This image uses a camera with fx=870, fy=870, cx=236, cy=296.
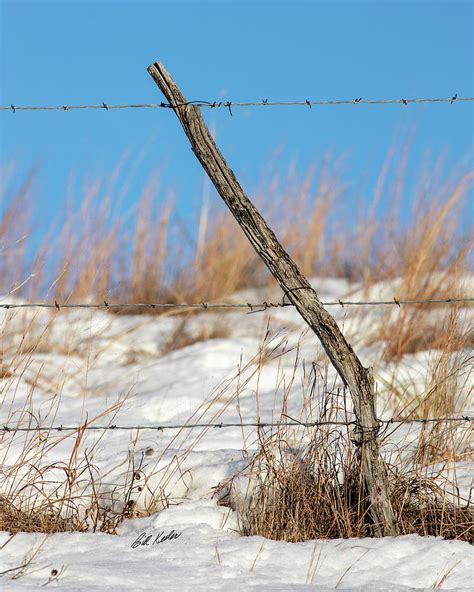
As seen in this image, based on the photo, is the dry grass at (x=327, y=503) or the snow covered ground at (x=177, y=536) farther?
the dry grass at (x=327, y=503)

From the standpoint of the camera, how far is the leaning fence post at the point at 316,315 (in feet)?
8.38

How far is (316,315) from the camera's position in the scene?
255 cm

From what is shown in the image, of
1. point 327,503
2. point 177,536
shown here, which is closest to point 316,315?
point 327,503

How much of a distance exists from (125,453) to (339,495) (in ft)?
3.13
